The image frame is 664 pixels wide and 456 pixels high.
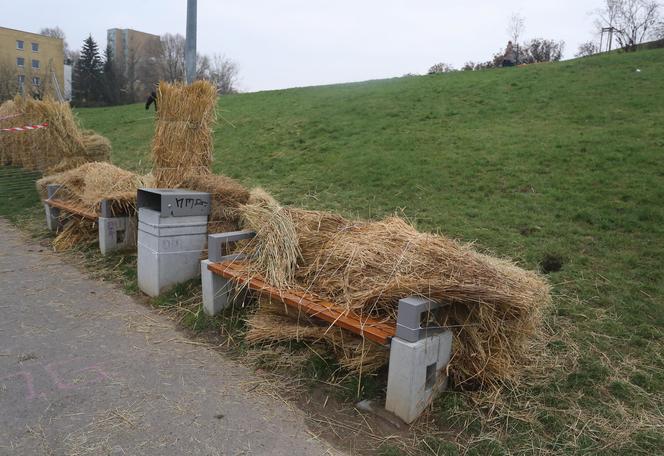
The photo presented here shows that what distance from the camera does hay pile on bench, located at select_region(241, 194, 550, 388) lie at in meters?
3.09

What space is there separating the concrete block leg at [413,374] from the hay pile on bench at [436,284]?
0.74 ft

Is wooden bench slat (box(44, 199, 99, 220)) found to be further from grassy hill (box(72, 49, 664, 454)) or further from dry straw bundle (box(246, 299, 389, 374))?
dry straw bundle (box(246, 299, 389, 374))

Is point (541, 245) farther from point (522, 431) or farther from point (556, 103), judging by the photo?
point (556, 103)

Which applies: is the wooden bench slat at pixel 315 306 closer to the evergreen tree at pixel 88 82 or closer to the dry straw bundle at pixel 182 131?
the dry straw bundle at pixel 182 131

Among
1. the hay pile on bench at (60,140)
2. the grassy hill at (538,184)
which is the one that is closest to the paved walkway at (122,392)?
the grassy hill at (538,184)

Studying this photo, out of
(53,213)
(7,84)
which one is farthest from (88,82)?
(53,213)

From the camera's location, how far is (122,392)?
3.21m

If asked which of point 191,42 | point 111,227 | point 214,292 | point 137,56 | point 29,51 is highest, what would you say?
point 29,51

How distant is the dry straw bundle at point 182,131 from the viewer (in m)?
5.57

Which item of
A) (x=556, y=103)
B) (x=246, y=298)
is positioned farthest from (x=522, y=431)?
(x=556, y=103)

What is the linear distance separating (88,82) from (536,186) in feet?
172

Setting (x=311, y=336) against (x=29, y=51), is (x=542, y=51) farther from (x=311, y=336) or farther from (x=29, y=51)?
(x=29, y=51)

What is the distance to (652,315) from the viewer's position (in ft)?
13.6

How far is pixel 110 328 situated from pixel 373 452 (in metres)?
2.62
